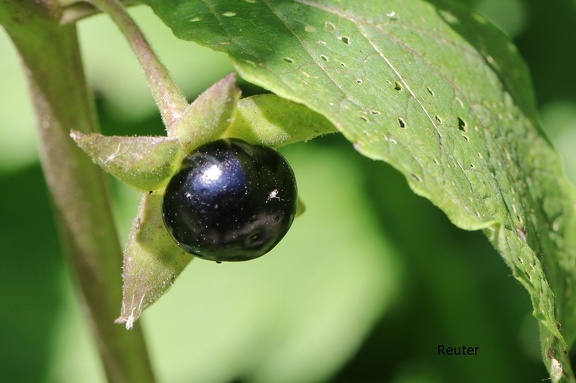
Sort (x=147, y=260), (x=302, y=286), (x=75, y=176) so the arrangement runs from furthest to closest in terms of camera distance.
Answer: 1. (x=302, y=286)
2. (x=75, y=176)
3. (x=147, y=260)

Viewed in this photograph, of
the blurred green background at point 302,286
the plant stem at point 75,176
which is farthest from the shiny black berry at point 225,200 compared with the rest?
the blurred green background at point 302,286

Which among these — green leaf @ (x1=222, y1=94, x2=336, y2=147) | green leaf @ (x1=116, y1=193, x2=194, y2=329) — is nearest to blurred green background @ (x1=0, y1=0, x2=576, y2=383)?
green leaf @ (x1=116, y1=193, x2=194, y2=329)

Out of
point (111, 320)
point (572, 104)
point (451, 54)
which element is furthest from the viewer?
point (572, 104)

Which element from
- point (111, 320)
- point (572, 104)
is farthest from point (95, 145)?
point (572, 104)

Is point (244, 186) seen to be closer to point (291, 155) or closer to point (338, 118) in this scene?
point (338, 118)

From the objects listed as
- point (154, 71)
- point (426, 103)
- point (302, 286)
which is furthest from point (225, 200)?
point (302, 286)

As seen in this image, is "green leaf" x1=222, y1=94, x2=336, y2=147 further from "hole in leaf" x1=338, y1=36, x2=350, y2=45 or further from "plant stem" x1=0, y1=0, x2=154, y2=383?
"plant stem" x1=0, y1=0, x2=154, y2=383

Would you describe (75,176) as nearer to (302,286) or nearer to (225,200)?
(225,200)
